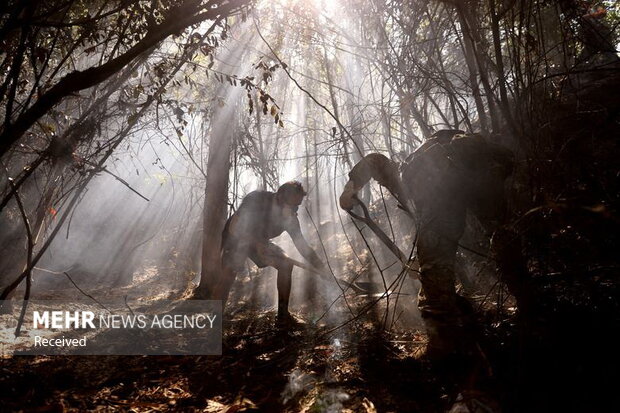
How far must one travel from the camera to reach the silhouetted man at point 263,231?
380 cm

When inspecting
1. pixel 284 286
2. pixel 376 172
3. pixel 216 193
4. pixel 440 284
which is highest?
pixel 216 193

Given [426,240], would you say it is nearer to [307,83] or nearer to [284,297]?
[284,297]

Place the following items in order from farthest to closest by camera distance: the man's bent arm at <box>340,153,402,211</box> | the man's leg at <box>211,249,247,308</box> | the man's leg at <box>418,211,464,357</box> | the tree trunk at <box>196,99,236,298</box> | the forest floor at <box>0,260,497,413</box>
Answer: the tree trunk at <box>196,99,236,298</box> < the man's leg at <box>211,249,247,308</box> < the man's bent arm at <box>340,153,402,211</box> < the man's leg at <box>418,211,464,357</box> < the forest floor at <box>0,260,497,413</box>

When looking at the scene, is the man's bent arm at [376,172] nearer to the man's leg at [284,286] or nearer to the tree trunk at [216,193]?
the man's leg at [284,286]

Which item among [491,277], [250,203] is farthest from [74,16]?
[491,277]

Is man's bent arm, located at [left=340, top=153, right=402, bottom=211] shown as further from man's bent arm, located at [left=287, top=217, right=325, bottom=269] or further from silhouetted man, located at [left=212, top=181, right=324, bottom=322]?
man's bent arm, located at [left=287, top=217, right=325, bottom=269]

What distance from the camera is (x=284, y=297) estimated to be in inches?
142

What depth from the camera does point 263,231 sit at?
3.96 metres

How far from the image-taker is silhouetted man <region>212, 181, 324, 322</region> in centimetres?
380

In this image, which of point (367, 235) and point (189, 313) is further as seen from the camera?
point (367, 235)

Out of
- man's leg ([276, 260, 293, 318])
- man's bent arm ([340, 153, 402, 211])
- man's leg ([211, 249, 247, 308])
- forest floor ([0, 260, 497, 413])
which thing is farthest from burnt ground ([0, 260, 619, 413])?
man's leg ([211, 249, 247, 308])

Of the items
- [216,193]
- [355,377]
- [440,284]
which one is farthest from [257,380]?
[216,193]

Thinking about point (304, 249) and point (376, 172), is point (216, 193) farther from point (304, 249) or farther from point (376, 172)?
point (376, 172)

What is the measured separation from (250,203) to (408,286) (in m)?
2.48
